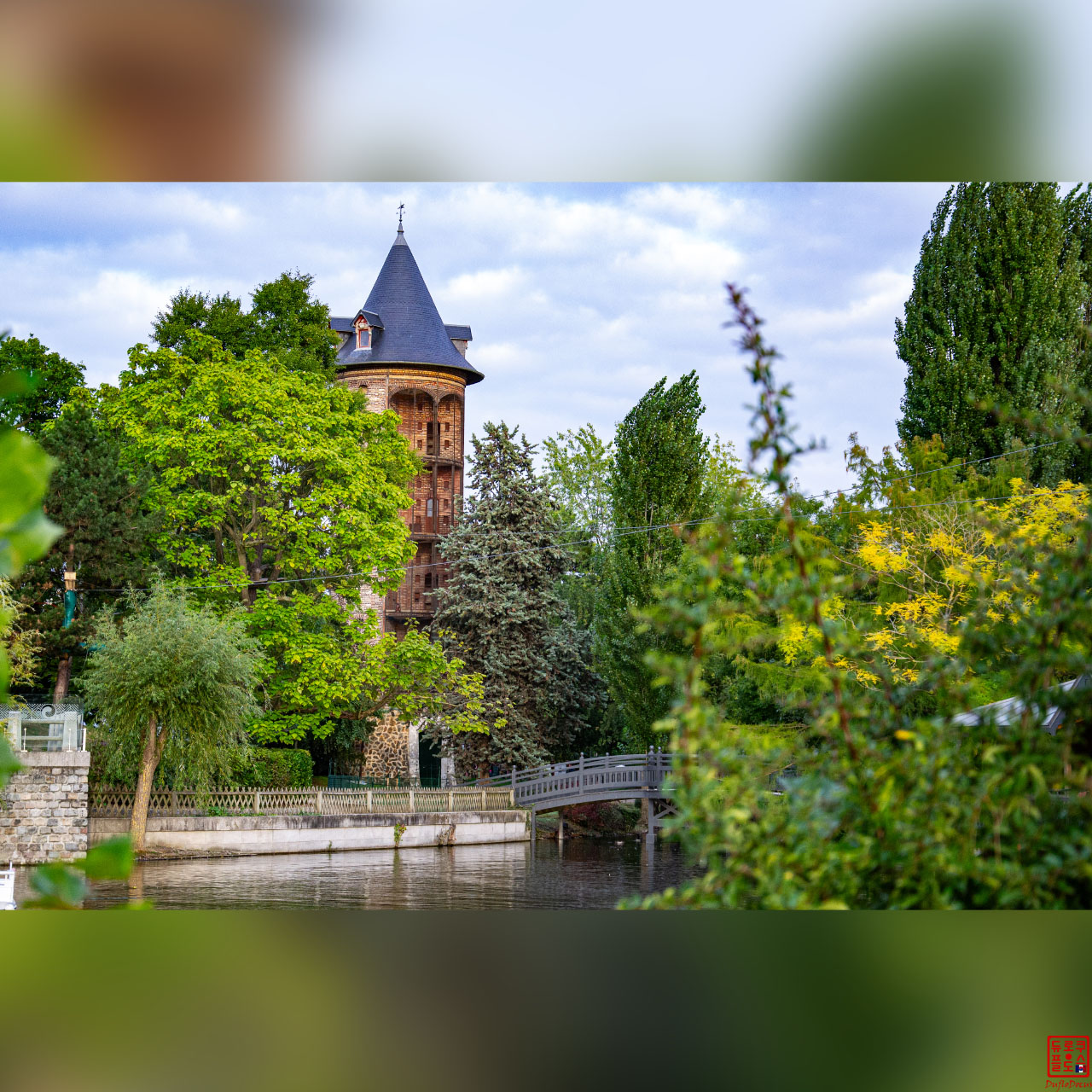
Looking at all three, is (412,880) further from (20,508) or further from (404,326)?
(20,508)

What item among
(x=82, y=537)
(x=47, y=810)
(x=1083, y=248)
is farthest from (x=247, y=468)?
(x=1083, y=248)

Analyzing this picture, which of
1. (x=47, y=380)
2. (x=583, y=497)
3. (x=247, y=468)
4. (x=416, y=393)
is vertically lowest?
(x=247, y=468)

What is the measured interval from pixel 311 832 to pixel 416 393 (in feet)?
36.7

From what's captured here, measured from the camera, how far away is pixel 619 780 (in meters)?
20.9

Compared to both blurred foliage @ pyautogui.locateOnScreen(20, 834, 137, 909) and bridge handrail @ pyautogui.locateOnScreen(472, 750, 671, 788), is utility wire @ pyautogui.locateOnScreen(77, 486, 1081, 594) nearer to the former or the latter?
bridge handrail @ pyautogui.locateOnScreen(472, 750, 671, 788)

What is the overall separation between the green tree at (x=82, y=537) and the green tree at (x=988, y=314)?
10.2 meters

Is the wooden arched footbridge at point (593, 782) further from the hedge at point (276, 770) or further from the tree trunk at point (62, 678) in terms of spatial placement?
the tree trunk at point (62, 678)

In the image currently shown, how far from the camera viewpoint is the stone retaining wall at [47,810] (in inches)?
562

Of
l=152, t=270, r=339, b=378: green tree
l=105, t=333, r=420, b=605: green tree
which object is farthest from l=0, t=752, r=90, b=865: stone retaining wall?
l=152, t=270, r=339, b=378: green tree

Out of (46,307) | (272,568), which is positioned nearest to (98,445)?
(46,307)

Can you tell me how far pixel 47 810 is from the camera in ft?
47.7

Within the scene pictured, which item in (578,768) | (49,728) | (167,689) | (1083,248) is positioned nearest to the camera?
(49,728)

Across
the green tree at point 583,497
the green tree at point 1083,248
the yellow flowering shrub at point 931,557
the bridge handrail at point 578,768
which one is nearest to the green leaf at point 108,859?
the yellow flowering shrub at point 931,557
